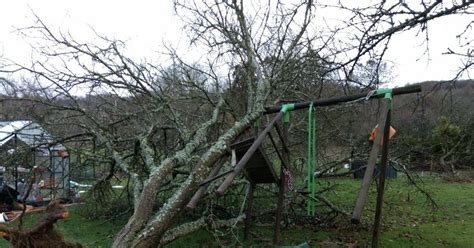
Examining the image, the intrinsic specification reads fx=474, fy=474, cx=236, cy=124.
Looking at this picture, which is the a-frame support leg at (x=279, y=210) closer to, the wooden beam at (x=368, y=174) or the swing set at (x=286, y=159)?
the swing set at (x=286, y=159)

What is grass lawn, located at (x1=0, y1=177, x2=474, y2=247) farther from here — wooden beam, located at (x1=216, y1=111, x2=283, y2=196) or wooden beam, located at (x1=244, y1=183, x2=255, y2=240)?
wooden beam, located at (x1=216, y1=111, x2=283, y2=196)

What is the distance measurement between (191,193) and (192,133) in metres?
1.73

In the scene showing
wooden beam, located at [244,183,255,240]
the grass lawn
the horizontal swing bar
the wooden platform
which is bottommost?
the grass lawn

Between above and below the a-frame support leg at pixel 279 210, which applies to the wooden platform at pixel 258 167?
above

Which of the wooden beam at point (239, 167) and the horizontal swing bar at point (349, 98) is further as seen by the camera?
the horizontal swing bar at point (349, 98)

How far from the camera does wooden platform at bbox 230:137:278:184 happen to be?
4961 mm

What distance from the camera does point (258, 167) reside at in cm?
568

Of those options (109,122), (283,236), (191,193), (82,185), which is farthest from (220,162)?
(82,185)

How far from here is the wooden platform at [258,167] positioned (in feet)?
16.3

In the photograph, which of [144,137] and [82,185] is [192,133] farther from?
[82,185]

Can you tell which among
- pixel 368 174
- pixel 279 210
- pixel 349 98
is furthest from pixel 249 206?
pixel 368 174

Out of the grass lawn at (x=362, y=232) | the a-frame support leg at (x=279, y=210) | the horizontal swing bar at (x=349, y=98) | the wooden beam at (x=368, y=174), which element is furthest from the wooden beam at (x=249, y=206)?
the wooden beam at (x=368, y=174)

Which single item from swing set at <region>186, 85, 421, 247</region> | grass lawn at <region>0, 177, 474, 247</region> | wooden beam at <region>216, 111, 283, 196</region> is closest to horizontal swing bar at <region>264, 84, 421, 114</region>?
swing set at <region>186, 85, 421, 247</region>

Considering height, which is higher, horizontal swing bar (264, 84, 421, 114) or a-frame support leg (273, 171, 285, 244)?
horizontal swing bar (264, 84, 421, 114)
